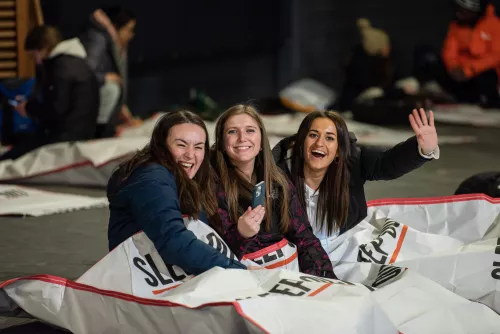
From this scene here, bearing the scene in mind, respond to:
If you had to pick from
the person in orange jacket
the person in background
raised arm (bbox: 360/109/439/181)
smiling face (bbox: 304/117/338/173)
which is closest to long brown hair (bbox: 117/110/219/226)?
smiling face (bbox: 304/117/338/173)

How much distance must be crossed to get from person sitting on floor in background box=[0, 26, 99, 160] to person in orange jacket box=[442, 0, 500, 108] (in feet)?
19.1

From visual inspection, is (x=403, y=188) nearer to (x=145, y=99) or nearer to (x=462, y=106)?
(x=145, y=99)

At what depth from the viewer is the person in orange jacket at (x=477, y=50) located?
11805 millimetres

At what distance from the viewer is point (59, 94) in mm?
7223

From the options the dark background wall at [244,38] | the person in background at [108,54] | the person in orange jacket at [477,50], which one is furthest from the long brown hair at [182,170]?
the person in orange jacket at [477,50]

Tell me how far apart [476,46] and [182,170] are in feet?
28.9

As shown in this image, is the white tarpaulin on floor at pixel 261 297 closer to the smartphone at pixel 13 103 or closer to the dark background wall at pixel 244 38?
the smartphone at pixel 13 103

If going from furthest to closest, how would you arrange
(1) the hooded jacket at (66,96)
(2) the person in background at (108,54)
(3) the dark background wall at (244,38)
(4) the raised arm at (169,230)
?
(3) the dark background wall at (244,38) → (2) the person in background at (108,54) → (1) the hooded jacket at (66,96) → (4) the raised arm at (169,230)

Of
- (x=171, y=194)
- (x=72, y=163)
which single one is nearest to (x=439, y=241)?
(x=171, y=194)

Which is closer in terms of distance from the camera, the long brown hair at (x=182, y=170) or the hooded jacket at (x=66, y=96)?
the long brown hair at (x=182, y=170)

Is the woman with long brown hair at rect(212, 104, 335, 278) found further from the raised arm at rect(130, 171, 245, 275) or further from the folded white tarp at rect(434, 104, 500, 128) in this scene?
the folded white tarp at rect(434, 104, 500, 128)

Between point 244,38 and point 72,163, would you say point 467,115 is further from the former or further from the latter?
point 72,163

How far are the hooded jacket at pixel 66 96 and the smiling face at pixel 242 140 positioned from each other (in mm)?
3584

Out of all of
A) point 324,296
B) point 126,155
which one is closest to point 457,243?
point 324,296
